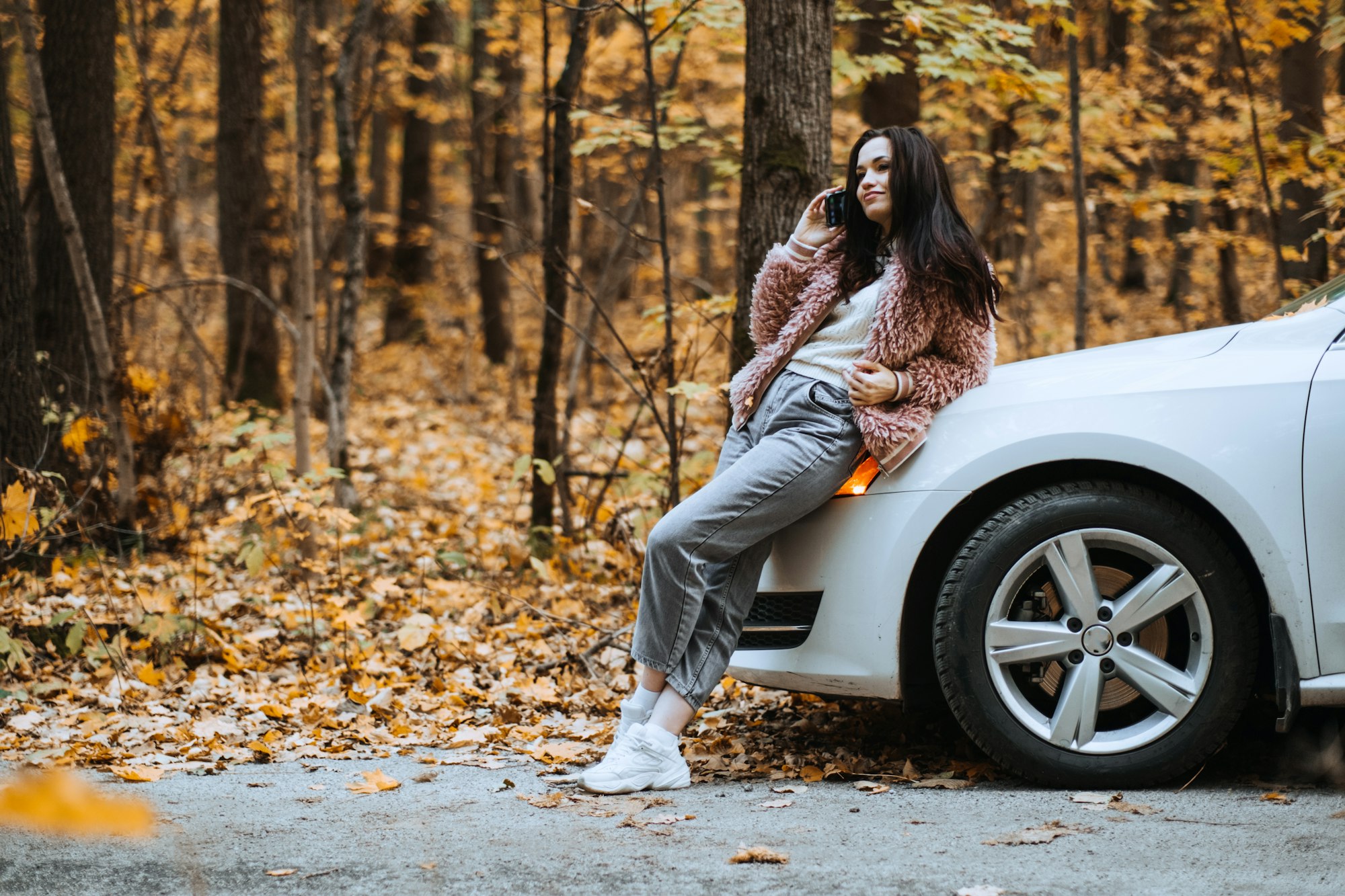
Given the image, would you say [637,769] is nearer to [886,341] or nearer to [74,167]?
[886,341]

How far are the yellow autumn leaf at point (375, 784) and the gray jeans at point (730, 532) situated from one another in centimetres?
83

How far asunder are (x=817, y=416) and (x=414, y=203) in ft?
48.0

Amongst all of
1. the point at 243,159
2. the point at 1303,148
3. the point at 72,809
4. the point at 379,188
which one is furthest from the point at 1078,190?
the point at 379,188

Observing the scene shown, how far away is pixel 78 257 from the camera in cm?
586

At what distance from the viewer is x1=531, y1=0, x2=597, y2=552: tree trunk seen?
6281 mm

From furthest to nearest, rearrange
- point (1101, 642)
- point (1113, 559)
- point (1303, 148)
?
point (1303, 148), point (1113, 559), point (1101, 642)

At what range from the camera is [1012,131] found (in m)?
9.56

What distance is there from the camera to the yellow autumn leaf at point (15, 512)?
4441mm

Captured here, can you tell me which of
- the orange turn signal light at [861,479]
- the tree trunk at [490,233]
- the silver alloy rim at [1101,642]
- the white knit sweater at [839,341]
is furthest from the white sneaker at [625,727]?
the tree trunk at [490,233]

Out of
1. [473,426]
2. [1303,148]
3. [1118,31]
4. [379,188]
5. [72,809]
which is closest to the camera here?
[72,809]

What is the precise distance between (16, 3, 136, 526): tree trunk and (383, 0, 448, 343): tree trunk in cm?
1046

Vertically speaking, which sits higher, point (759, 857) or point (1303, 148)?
point (1303, 148)

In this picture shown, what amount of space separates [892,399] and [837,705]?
145 centimetres

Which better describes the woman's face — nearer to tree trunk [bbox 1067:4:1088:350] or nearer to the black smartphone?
the black smartphone
